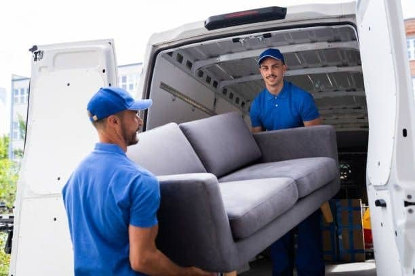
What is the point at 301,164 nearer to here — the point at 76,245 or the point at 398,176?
the point at 398,176

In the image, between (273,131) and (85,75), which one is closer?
(85,75)

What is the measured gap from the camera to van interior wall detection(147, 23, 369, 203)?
405cm

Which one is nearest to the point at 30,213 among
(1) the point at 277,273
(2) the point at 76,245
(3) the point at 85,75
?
(3) the point at 85,75

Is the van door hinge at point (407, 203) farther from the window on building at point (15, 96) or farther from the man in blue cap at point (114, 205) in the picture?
the window on building at point (15, 96)

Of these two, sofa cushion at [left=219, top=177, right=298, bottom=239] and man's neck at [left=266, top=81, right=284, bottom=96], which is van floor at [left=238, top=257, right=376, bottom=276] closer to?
man's neck at [left=266, top=81, right=284, bottom=96]

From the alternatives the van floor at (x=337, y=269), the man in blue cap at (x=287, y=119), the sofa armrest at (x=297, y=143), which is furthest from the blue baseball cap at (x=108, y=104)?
the van floor at (x=337, y=269)

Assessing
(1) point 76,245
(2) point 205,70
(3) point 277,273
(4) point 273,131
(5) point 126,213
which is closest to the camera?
(5) point 126,213

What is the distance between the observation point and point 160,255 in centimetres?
197

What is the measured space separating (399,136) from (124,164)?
126cm

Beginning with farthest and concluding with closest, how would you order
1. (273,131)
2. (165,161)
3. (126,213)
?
1. (273,131)
2. (165,161)
3. (126,213)

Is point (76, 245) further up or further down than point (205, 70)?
further down

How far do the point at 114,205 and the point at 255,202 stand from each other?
0.73 meters

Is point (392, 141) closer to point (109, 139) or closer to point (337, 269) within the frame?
point (109, 139)

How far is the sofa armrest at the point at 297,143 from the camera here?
146 inches
